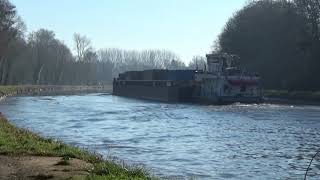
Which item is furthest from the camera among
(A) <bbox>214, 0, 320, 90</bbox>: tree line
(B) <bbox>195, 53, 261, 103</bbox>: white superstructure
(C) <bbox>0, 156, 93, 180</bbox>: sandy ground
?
(A) <bbox>214, 0, 320, 90</bbox>: tree line

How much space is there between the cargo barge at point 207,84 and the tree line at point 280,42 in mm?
10520

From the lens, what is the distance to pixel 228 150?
A: 2361 cm

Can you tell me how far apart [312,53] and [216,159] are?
55.9 m

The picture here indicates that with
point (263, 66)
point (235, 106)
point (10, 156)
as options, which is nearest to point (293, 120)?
point (235, 106)

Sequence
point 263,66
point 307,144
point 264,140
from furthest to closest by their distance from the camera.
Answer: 1. point 263,66
2. point 264,140
3. point 307,144

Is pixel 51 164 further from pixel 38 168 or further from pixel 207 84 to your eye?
pixel 207 84

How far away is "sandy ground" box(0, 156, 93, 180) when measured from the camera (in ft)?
40.3

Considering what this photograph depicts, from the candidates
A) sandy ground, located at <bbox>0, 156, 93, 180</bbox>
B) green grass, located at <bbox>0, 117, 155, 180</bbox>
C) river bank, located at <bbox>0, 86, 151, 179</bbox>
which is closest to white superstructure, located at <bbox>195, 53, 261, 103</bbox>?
green grass, located at <bbox>0, 117, 155, 180</bbox>

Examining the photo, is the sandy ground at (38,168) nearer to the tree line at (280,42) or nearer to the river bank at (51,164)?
the river bank at (51,164)

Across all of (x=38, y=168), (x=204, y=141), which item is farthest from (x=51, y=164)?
(x=204, y=141)

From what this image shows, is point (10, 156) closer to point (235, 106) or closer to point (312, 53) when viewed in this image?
point (235, 106)

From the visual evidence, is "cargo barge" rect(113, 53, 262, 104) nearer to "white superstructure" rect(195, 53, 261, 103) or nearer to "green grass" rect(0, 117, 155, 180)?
"white superstructure" rect(195, 53, 261, 103)

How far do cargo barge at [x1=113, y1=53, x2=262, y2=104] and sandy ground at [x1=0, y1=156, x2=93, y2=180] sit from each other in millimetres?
43120

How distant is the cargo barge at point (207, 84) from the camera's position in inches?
2259
